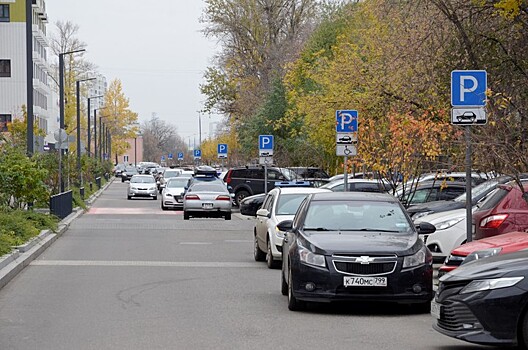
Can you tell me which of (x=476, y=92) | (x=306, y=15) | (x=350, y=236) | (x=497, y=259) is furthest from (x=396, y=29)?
(x=306, y=15)

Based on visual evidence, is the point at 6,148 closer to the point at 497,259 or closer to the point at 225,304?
the point at 225,304

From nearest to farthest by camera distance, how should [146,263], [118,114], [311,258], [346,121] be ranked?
[311,258]
[146,263]
[346,121]
[118,114]

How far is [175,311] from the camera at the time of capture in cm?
1263

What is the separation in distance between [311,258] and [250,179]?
33607 millimetres

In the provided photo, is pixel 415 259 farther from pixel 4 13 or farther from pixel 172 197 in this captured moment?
pixel 4 13

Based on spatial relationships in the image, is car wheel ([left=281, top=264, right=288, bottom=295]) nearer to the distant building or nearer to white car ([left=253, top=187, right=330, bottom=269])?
white car ([left=253, top=187, right=330, bottom=269])

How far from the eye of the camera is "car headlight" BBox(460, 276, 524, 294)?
9.01 meters

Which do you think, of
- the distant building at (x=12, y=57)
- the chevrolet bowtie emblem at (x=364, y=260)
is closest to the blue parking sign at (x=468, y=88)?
the chevrolet bowtie emblem at (x=364, y=260)

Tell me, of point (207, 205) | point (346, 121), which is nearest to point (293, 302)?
point (346, 121)

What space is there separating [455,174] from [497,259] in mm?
15220

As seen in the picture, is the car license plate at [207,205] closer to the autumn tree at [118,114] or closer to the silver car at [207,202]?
the silver car at [207,202]

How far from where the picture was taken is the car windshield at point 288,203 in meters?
19.1

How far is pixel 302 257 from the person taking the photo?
40.6ft

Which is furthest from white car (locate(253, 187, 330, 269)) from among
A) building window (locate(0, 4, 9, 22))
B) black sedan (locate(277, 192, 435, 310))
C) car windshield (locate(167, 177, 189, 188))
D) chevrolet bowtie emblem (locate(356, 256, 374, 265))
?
building window (locate(0, 4, 9, 22))
